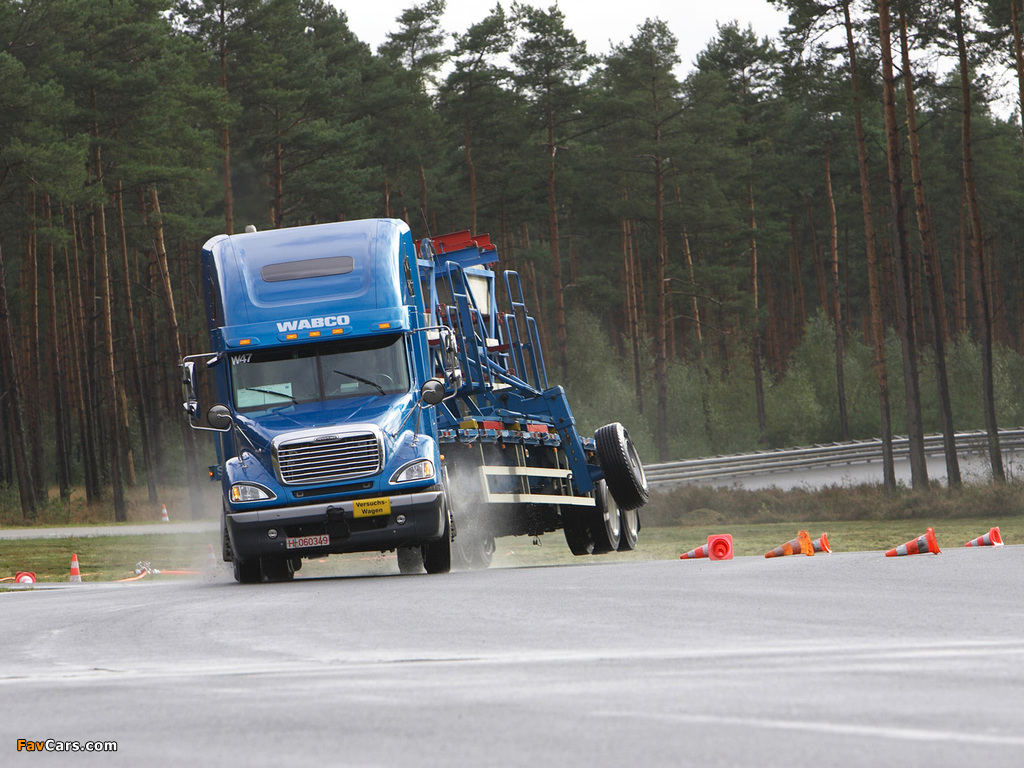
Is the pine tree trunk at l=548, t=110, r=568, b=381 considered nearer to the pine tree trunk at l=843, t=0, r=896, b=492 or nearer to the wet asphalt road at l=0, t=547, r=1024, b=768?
the pine tree trunk at l=843, t=0, r=896, b=492

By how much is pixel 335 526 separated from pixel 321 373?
1.77m

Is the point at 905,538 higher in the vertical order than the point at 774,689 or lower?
lower

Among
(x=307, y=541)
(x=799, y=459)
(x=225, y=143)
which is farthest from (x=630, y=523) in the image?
(x=225, y=143)

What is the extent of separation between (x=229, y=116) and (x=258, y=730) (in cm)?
3920

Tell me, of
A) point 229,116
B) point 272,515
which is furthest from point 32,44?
point 272,515

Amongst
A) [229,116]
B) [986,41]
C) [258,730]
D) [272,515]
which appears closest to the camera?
[258,730]

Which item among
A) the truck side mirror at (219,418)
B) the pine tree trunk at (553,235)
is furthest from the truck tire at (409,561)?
the pine tree trunk at (553,235)

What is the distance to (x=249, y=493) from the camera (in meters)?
14.2

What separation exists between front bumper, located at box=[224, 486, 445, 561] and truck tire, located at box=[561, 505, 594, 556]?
5.86 m

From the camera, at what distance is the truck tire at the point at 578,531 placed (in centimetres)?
1989

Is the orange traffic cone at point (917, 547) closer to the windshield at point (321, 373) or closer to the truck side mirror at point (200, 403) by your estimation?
the windshield at point (321, 373)

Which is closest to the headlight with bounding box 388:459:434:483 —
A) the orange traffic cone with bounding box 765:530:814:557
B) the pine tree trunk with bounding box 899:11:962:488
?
the orange traffic cone with bounding box 765:530:814:557

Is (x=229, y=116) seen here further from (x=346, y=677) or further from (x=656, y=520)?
(x=346, y=677)

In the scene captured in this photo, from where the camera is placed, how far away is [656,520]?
1326 inches
